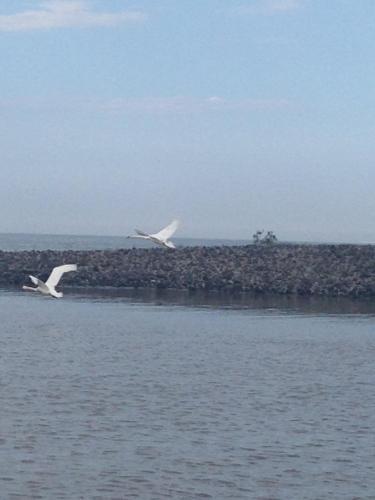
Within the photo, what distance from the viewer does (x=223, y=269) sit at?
44125mm

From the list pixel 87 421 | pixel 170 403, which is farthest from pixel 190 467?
pixel 170 403

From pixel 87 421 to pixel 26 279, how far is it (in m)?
29.4

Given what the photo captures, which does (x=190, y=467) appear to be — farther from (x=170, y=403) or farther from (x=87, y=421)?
(x=170, y=403)

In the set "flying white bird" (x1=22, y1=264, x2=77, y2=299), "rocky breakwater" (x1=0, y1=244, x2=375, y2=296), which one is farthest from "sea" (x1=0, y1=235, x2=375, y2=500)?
"rocky breakwater" (x1=0, y1=244, x2=375, y2=296)

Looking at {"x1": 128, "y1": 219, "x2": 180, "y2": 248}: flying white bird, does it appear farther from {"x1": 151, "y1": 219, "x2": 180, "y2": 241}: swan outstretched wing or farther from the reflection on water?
the reflection on water

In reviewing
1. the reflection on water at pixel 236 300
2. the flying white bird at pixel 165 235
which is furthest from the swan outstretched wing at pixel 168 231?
the reflection on water at pixel 236 300

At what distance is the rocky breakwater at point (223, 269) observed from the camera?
4206 centimetres

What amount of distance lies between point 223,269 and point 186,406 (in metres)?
24.5

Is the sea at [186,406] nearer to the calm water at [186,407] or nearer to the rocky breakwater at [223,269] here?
the calm water at [186,407]

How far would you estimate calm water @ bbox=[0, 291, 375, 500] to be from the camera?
1497cm

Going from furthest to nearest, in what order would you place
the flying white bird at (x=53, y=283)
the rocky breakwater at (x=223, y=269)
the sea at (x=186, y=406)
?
the rocky breakwater at (x=223, y=269) → the flying white bird at (x=53, y=283) → the sea at (x=186, y=406)

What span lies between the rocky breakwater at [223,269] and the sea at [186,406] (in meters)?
7.36

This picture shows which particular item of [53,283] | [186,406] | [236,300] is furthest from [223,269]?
[186,406]

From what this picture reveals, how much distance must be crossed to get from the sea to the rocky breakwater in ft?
24.2
